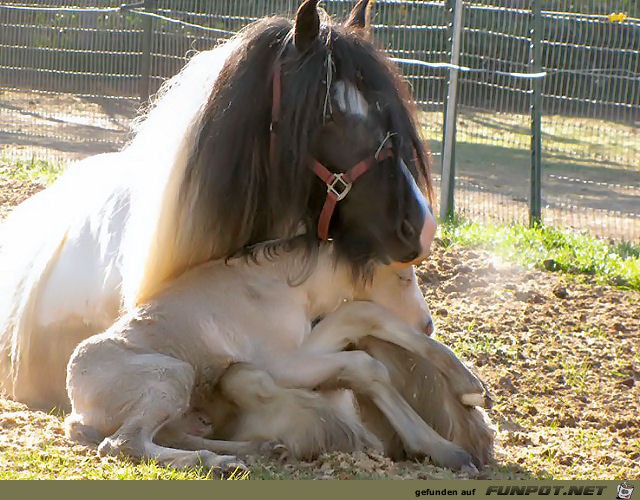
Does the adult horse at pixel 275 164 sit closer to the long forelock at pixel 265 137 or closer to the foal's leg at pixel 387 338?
the long forelock at pixel 265 137

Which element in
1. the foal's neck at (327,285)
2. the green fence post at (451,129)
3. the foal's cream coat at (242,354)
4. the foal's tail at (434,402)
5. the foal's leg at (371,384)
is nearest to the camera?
the foal's cream coat at (242,354)

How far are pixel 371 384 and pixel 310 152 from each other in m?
0.85

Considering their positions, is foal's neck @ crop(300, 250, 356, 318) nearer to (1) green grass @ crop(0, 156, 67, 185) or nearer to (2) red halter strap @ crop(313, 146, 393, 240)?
(2) red halter strap @ crop(313, 146, 393, 240)

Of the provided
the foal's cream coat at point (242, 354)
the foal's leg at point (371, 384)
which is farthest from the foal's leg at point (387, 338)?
the foal's leg at point (371, 384)

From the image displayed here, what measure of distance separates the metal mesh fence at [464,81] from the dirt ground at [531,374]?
2448 mm

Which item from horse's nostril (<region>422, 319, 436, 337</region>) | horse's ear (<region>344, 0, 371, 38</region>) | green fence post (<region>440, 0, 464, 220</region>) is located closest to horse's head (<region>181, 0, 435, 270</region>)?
horse's ear (<region>344, 0, 371, 38</region>)

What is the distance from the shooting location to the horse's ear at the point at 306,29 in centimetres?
397

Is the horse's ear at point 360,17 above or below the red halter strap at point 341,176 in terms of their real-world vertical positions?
above

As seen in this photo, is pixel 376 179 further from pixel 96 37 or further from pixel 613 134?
pixel 96 37

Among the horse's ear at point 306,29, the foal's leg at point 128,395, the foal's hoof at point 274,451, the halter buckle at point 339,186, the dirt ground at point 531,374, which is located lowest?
the dirt ground at point 531,374

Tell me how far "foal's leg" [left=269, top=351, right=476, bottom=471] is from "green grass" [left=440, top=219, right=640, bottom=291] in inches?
147

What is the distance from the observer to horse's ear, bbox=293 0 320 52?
3971 mm

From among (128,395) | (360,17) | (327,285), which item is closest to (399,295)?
(327,285)

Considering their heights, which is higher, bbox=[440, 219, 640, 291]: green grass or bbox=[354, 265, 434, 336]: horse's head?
bbox=[354, 265, 434, 336]: horse's head
